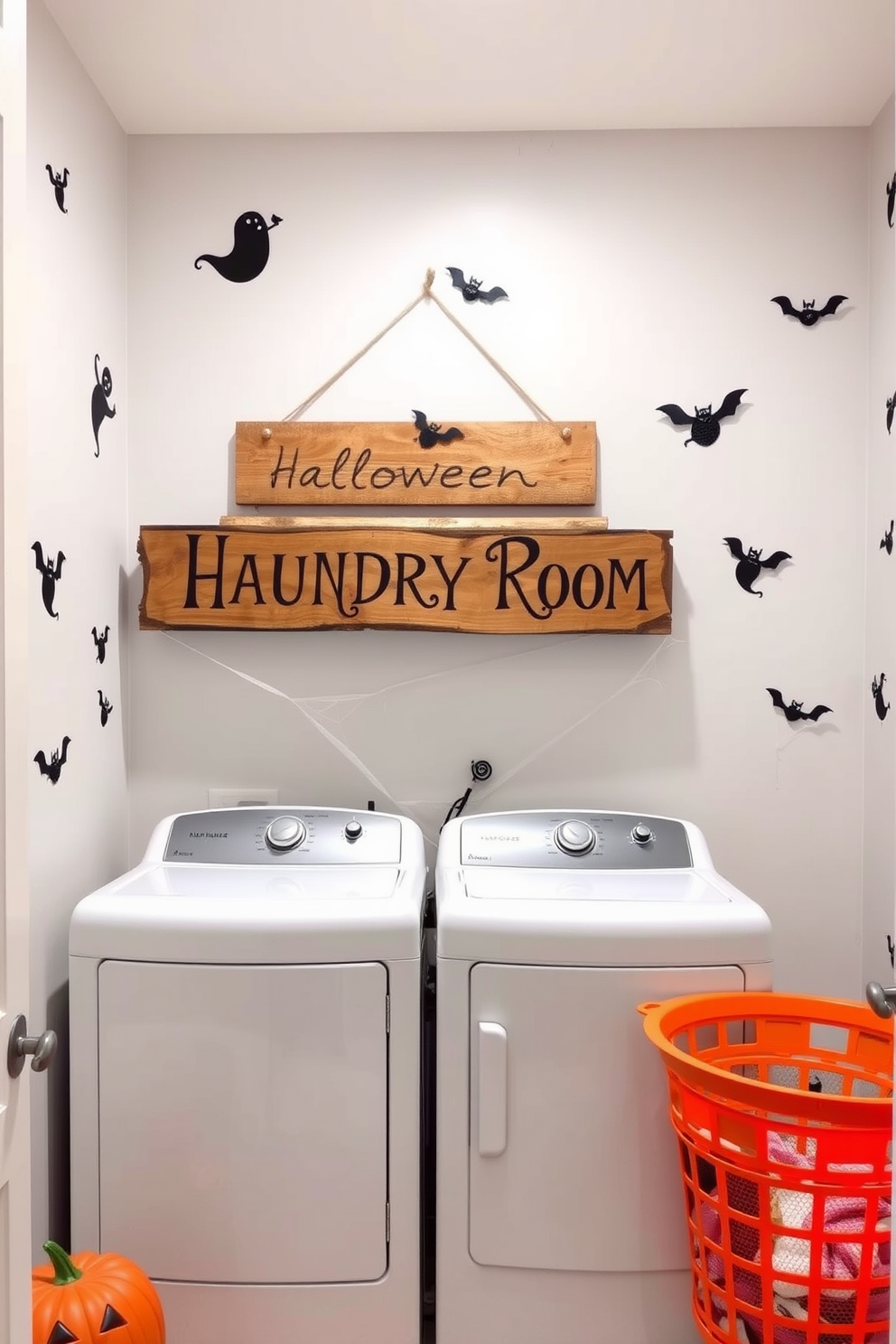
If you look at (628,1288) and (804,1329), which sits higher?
(804,1329)

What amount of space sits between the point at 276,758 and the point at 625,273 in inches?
53.4

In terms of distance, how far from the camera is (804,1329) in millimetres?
1282

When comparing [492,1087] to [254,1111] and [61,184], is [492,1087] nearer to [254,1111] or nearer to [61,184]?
[254,1111]

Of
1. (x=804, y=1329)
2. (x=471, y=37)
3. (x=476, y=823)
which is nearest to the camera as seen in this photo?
(x=804, y=1329)

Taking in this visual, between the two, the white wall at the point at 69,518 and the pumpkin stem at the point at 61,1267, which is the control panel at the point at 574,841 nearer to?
the white wall at the point at 69,518

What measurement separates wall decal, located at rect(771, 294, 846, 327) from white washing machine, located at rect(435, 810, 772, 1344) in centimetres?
135

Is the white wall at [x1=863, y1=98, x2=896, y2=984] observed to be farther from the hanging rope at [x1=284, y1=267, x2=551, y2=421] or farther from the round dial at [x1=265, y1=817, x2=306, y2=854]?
the round dial at [x1=265, y1=817, x2=306, y2=854]

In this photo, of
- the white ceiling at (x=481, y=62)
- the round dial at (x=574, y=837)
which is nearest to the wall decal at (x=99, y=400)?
the white ceiling at (x=481, y=62)

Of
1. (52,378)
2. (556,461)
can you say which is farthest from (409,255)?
(52,378)

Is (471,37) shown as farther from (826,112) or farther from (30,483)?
(30,483)

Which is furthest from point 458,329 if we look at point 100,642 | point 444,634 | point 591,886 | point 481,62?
point 591,886

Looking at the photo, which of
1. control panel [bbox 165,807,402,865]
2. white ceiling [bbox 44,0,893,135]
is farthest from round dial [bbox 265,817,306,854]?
white ceiling [bbox 44,0,893,135]

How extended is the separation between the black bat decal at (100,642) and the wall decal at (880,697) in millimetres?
1661

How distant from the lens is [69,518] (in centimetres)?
187
